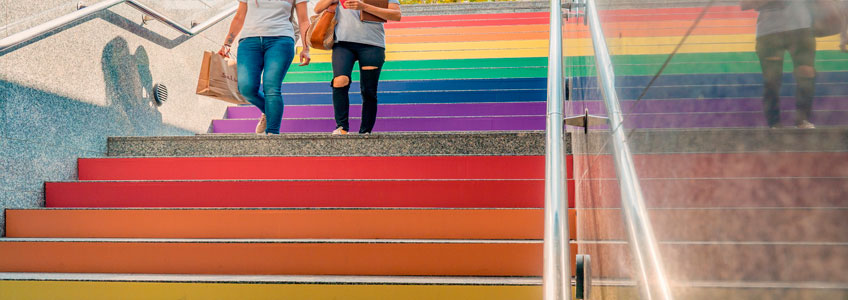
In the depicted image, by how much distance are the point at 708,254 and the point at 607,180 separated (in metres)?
0.77

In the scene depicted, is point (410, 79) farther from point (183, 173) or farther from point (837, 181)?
point (837, 181)

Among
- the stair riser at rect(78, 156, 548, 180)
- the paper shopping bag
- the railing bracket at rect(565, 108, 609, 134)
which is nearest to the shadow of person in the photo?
the paper shopping bag

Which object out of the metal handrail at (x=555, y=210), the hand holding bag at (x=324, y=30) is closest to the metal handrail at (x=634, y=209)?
the metal handrail at (x=555, y=210)

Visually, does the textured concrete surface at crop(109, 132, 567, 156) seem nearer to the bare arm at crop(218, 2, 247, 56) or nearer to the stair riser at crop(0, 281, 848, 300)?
the bare arm at crop(218, 2, 247, 56)

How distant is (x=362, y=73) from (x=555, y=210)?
7.69 ft

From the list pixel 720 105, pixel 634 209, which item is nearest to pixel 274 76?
pixel 634 209

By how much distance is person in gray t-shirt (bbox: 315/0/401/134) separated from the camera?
3.43 m

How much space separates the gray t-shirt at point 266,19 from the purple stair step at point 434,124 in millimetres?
809

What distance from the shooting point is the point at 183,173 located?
3084 mm

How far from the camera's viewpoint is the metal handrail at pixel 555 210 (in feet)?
3.69

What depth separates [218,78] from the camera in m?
3.75

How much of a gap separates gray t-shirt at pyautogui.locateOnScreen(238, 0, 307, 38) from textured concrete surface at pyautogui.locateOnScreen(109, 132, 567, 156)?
604 mm

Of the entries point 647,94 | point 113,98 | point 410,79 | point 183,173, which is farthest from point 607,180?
point 410,79

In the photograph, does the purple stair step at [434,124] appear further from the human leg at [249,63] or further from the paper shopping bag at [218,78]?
the human leg at [249,63]
